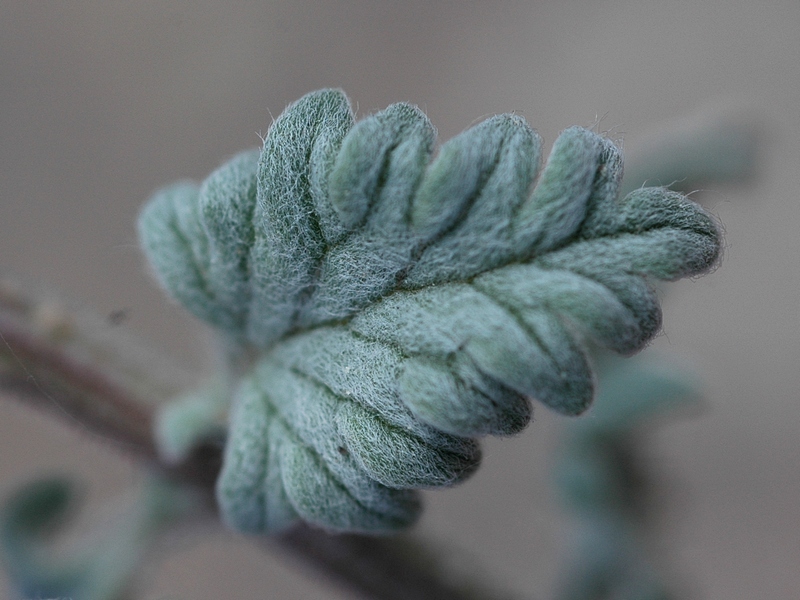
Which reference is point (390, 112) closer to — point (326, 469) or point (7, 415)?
point (326, 469)

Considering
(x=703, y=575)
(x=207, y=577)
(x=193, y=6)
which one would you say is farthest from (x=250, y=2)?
(x=703, y=575)

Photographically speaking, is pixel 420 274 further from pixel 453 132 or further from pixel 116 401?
pixel 453 132

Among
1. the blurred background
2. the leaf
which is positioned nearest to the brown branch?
the leaf

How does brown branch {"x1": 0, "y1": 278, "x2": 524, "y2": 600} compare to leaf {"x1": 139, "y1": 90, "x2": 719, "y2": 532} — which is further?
brown branch {"x1": 0, "y1": 278, "x2": 524, "y2": 600}

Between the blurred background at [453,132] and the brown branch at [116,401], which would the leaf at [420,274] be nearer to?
the brown branch at [116,401]

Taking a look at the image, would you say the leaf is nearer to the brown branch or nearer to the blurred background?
the brown branch

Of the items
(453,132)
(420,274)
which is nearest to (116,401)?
(420,274)

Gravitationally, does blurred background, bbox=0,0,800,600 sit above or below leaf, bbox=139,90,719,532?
above
